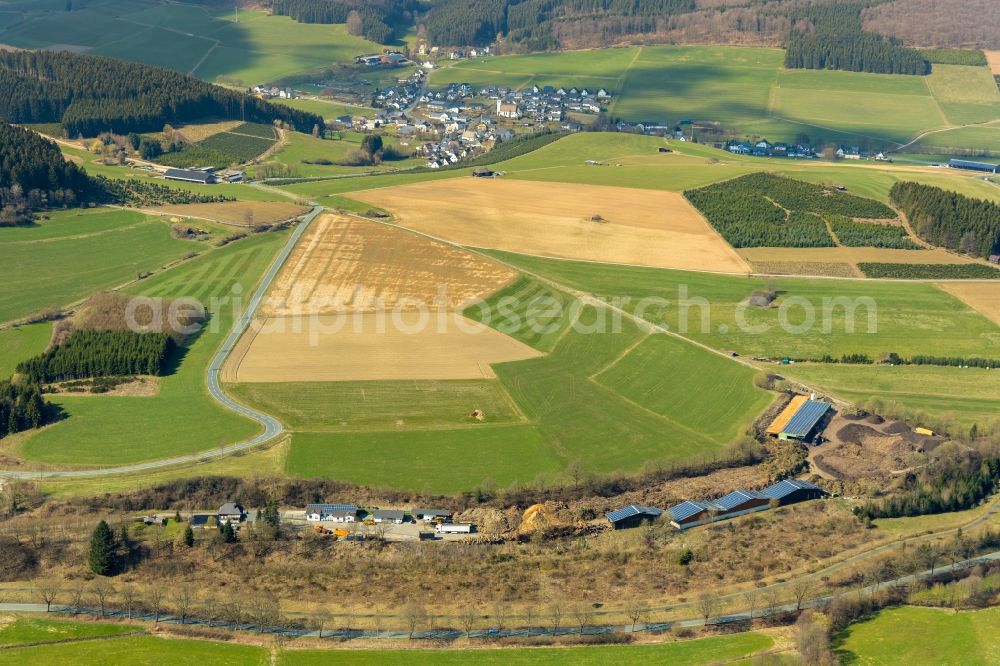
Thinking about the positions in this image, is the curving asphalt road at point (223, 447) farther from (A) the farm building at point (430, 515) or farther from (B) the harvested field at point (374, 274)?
(A) the farm building at point (430, 515)

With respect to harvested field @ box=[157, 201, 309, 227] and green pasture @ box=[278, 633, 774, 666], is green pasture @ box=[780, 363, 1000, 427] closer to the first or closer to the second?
green pasture @ box=[278, 633, 774, 666]

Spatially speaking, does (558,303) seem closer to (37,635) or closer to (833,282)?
(833,282)

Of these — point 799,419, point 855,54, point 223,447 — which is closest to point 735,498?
point 799,419

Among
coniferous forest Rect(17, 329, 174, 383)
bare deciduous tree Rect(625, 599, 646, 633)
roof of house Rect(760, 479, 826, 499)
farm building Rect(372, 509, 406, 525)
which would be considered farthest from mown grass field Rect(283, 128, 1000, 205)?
bare deciduous tree Rect(625, 599, 646, 633)

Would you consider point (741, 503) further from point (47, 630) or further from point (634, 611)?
point (47, 630)

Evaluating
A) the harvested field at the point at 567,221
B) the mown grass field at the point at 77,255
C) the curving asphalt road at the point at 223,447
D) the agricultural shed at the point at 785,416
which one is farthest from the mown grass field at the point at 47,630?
the harvested field at the point at 567,221
